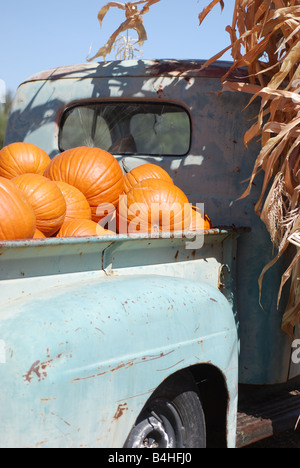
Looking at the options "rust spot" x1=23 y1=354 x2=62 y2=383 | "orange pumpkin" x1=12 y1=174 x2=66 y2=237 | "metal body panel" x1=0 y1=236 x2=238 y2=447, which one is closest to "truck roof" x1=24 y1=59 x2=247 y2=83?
"orange pumpkin" x1=12 y1=174 x2=66 y2=237

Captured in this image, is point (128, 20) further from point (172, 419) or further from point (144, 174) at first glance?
point (172, 419)

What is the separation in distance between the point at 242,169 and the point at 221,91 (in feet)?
1.53

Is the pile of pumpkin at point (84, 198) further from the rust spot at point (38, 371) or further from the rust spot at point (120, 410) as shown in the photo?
the rust spot at point (120, 410)

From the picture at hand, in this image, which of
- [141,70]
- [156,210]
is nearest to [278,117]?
[156,210]

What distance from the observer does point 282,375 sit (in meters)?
3.39

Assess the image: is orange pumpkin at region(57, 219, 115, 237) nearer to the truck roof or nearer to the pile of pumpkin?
the pile of pumpkin

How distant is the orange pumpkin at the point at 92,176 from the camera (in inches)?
136

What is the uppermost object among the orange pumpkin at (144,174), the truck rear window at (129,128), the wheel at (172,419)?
the truck rear window at (129,128)

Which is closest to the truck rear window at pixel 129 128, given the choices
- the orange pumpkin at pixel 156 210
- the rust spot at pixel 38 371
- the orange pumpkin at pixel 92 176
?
the orange pumpkin at pixel 92 176

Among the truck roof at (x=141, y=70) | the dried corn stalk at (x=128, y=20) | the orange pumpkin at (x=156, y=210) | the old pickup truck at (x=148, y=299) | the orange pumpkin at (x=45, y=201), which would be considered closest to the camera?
the old pickup truck at (x=148, y=299)

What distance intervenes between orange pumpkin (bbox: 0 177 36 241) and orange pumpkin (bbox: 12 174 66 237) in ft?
1.00

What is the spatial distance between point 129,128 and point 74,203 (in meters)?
0.85

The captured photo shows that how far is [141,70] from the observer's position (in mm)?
3816
